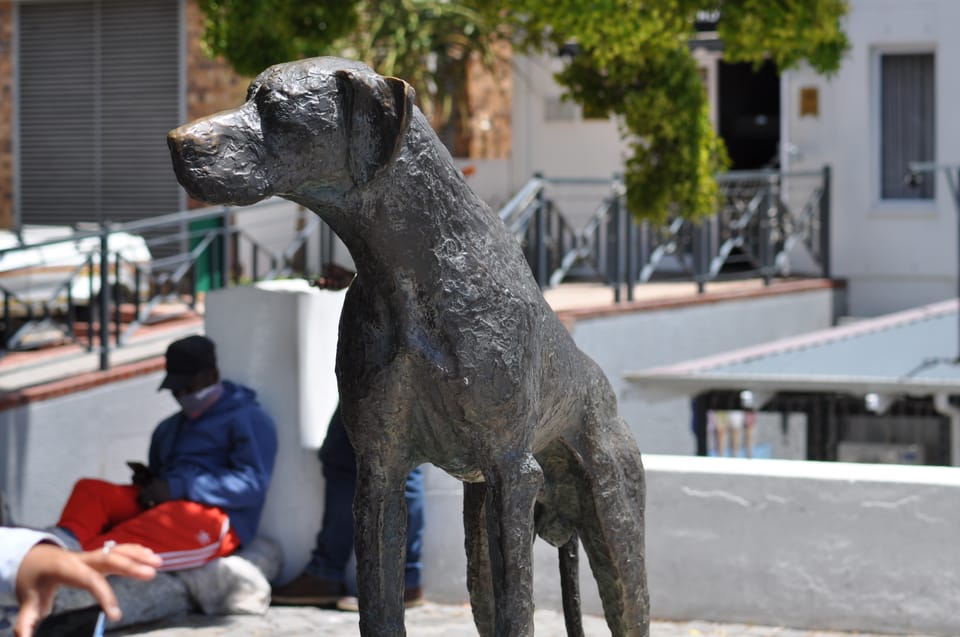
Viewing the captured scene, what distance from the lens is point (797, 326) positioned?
14.2m

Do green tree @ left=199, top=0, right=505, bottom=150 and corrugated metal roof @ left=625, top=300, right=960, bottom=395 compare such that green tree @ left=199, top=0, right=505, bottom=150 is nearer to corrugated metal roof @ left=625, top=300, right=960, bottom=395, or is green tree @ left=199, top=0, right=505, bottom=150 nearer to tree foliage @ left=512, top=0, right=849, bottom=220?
tree foliage @ left=512, top=0, right=849, bottom=220

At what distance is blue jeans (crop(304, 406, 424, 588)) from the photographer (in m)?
6.70

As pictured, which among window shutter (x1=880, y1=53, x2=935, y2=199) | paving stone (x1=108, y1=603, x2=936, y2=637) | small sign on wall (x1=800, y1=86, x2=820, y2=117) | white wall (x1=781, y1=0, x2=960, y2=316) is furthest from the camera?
small sign on wall (x1=800, y1=86, x2=820, y2=117)

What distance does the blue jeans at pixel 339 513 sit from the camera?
670 cm

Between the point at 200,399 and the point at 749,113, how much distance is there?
38.7ft

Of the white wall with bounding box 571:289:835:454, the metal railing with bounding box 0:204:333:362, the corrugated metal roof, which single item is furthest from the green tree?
the corrugated metal roof

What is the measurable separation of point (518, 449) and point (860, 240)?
40.2 ft

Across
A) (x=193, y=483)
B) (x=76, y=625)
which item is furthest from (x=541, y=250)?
(x=76, y=625)

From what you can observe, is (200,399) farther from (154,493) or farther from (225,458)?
(154,493)

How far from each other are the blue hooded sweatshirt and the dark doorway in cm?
1102

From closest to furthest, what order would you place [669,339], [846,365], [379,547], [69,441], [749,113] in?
[379,547], [69,441], [846,365], [669,339], [749,113]

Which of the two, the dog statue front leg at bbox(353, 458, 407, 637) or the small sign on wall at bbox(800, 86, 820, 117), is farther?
the small sign on wall at bbox(800, 86, 820, 117)

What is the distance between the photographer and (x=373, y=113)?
3.31 meters

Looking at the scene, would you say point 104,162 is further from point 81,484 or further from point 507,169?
point 81,484
